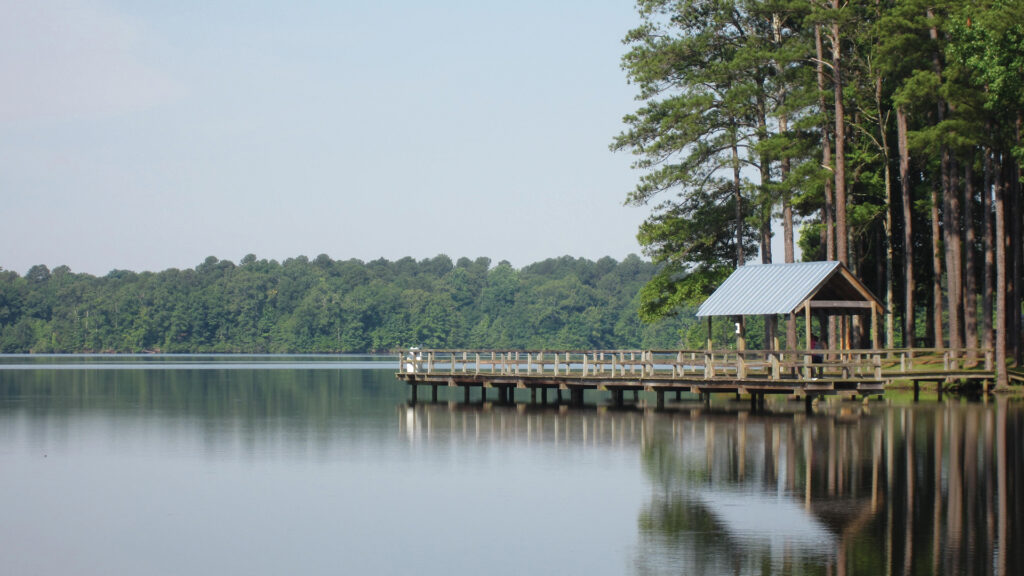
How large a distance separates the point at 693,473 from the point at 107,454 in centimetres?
1436

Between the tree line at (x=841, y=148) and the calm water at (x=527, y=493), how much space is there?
8.66 metres

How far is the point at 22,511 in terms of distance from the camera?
20.8 metres

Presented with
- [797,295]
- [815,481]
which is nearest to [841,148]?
[797,295]

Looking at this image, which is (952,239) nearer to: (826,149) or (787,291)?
(826,149)

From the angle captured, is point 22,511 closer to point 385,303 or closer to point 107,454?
point 107,454

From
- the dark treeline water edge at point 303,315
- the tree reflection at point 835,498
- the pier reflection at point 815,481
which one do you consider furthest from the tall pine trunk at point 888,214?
the dark treeline water edge at point 303,315

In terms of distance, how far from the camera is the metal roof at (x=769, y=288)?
3916 centimetres

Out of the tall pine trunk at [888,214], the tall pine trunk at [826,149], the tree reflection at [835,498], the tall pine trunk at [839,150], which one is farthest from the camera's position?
the tall pine trunk at [888,214]

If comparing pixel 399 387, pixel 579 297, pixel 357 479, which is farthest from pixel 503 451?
pixel 579 297

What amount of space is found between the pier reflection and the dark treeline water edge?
12237 cm

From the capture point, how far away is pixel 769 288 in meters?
41.2

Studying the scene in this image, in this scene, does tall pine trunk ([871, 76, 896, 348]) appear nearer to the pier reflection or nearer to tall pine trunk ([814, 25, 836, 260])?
tall pine trunk ([814, 25, 836, 260])

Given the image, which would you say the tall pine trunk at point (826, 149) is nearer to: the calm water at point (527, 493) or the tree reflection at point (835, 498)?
the calm water at point (527, 493)

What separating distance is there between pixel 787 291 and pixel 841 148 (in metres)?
8.11
